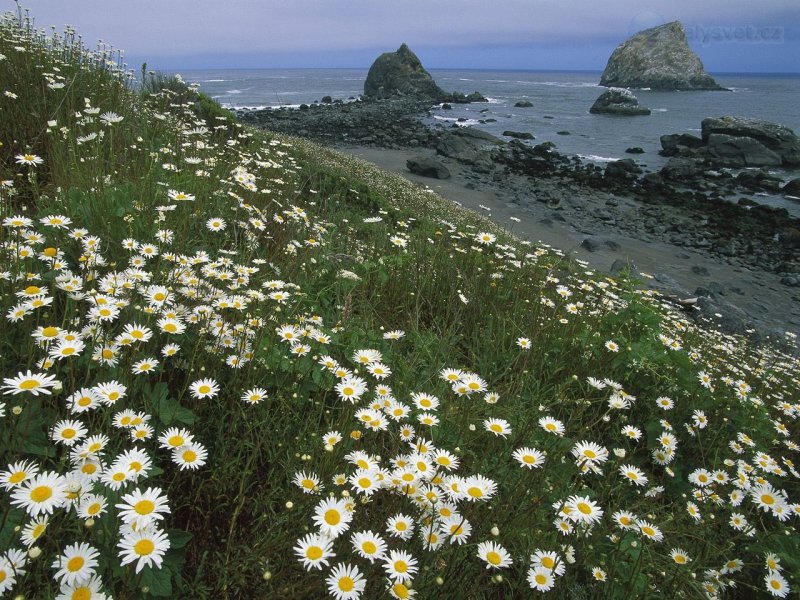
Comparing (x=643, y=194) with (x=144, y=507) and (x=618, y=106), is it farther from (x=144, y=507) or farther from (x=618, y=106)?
(x=618, y=106)

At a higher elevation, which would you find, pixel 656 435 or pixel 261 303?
pixel 261 303

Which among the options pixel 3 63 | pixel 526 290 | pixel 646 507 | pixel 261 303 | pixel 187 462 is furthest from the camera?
pixel 3 63

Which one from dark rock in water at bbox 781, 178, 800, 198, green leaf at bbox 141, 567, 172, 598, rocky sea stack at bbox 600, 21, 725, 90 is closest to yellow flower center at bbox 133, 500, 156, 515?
green leaf at bbox 141, 567, 172, 598

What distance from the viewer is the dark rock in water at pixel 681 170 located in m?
24.4

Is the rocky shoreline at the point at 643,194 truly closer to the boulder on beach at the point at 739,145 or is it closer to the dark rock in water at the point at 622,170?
the dark rock in water at the point at 622,170

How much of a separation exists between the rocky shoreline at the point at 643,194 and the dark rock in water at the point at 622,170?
5 cm

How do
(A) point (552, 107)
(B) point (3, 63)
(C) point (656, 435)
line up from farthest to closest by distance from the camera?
(A) point (552, 107), (B) point (3, 63), (C) point (656, 435)

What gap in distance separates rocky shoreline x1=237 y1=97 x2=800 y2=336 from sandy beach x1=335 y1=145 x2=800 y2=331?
99 millimetres

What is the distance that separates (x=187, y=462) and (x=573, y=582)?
1.49 meters

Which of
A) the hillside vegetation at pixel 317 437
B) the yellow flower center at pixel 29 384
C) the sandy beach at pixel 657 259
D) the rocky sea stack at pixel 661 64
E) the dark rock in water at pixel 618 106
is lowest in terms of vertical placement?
the sandy beach at pixel 657 259

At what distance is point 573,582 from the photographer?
1845 mm

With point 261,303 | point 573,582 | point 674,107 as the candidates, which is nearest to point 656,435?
point 573,582

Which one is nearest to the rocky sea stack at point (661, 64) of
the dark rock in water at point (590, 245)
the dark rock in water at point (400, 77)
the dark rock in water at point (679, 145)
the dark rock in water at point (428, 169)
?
the dark rock in water at point (400, 77)

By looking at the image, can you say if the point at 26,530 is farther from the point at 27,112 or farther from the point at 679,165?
the point at 679,165
